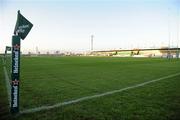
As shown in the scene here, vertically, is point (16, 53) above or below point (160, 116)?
above

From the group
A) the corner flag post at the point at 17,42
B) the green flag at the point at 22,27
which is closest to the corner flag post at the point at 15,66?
the corner flag post at the point at 17,42

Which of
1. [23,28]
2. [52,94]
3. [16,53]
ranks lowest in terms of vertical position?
[52,94]

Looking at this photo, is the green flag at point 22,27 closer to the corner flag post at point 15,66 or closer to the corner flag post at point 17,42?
the corner flag post at point 17,42

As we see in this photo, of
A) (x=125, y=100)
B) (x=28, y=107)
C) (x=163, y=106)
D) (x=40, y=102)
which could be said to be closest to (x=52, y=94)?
(x=40, y=102)

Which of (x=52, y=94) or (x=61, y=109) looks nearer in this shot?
(x=61, y=109)

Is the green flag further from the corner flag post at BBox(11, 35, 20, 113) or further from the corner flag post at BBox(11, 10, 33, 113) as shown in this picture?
the corner flag post at BBox(11, 35, 20, 113)

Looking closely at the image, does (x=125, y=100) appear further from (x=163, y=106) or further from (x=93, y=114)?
(x=93, y=114)

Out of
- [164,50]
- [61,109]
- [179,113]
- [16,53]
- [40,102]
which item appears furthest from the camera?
[164,50]

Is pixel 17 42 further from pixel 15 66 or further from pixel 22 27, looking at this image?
pixel 15 66

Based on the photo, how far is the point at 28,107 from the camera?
268 inches

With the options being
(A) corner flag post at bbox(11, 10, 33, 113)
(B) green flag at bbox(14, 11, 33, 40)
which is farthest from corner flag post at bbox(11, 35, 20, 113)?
(B) green flag at bbox(14, 11, 33, 40)

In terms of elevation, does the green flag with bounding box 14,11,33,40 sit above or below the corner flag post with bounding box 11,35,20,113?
above

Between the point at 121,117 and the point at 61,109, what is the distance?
1799 millimetres

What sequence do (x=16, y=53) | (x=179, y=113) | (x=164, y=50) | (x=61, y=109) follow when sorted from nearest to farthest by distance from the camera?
(x=16, y=53) → (x=179, y=113) → (x=61, y=109) → (x=164, y=50)
